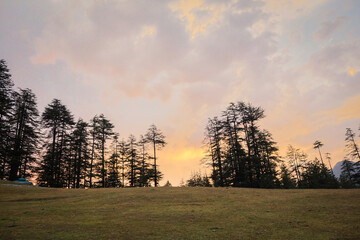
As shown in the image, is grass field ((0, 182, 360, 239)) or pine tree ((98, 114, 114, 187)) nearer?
grass field ((0, 182, 360, 239))

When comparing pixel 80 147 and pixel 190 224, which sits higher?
pixel 80 147

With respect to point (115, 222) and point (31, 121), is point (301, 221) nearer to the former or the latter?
point (115, 222)

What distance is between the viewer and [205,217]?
12055mm

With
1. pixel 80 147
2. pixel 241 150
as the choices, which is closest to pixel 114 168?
pixel 80 147

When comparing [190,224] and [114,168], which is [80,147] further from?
[190,224]

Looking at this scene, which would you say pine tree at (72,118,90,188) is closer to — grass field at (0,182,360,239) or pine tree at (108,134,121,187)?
pine tree at (108,134,121,187)

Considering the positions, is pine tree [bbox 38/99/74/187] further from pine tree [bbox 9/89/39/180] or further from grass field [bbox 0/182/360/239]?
grass field [bbox 0/182/360/239]

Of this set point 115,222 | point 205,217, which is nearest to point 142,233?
point 115,222

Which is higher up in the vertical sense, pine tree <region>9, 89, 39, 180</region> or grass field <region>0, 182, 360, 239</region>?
pine tree <region>9, 89, 39, 180</region>

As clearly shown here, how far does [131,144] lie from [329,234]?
151 feet

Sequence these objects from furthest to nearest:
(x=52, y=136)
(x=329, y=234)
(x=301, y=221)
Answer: (x=52, y=136), (x=301, y=221), (x=329, y=234)

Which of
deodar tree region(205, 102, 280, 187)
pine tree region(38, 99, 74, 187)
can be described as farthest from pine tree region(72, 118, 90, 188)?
deodar tree region(205, 102, 280, 187)

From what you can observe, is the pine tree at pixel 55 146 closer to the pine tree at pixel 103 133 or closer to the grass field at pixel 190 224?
the pine tree at pixel 103 133

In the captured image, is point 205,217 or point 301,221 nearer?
point 301,221
